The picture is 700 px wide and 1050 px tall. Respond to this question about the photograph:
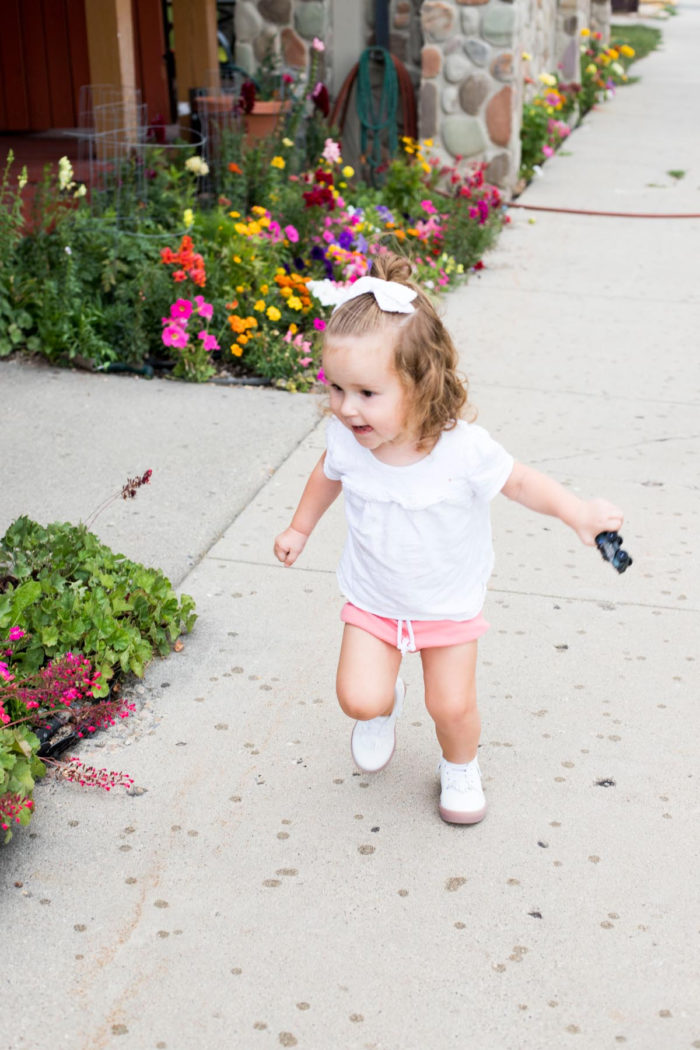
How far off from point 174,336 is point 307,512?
8.33 ft

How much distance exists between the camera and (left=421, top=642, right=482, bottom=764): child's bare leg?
254 centimetres

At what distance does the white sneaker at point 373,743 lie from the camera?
267 centimetres

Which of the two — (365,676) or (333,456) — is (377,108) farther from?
(365,676)

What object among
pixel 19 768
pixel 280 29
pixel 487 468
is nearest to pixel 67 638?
pixel 19 768

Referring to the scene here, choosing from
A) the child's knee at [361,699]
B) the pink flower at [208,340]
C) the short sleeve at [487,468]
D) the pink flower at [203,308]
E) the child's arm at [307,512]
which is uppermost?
the short sleeve at [487,468]

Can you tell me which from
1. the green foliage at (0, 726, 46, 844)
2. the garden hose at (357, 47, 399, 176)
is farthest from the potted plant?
the green foliage at (0, 726, 46, 844)

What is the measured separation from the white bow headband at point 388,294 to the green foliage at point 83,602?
102 centimetres

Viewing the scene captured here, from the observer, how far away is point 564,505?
2.40 metres

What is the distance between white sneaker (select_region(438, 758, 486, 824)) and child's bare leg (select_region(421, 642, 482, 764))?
4 cm

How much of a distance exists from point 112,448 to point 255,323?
3.38 ft

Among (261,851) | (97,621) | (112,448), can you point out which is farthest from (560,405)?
(261,851)

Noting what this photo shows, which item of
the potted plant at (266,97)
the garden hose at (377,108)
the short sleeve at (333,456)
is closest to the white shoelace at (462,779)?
the short sleeve at (333,456)

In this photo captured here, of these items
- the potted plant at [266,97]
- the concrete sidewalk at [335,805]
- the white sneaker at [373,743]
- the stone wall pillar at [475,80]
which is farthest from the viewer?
the stone wall pillar at [475,80]

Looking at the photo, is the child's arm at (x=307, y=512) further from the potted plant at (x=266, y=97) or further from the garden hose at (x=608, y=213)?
the garden hose at (x=608, y=213)
